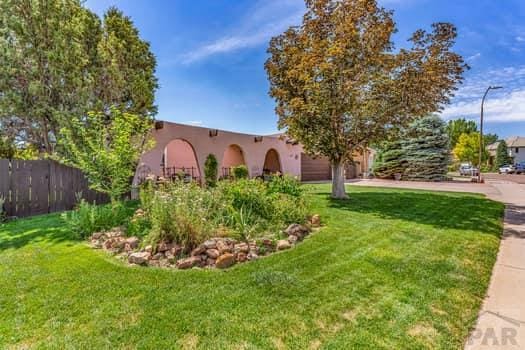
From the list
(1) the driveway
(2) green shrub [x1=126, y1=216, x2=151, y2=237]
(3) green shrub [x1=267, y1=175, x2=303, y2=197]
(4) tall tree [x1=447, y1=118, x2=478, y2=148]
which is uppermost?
(4) tall tree [x1=447, y1=118, x2=478, y2=148]

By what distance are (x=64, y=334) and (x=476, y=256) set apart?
16.9 feet

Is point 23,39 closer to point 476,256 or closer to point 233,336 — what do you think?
point 233,336

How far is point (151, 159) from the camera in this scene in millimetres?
11180

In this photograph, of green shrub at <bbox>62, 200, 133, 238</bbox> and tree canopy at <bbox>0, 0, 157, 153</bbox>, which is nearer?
green shrub at <bbox>62, 200, 133, 238</bbox>

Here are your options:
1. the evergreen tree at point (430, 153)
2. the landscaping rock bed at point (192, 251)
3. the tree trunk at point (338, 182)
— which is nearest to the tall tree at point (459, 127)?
the evergreen tree at point (430, 153)

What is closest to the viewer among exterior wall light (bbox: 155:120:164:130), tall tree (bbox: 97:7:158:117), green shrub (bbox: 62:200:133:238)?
green shrub (bbox: 62:200:133:238)

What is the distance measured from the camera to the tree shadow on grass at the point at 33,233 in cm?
490

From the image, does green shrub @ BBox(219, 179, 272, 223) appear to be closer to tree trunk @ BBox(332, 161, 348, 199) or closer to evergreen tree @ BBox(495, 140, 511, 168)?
tree trunk @ BBox(332, 161, 348, 199)

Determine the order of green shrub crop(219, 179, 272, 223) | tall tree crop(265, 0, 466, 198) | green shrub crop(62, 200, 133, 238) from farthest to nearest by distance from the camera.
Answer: tall tree crop(265, 0, 466, 198)
green shrub crop(219, 179, 272, 223)
green shrub crop(62, 200, 133, 238)

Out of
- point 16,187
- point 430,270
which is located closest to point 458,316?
point 430,270

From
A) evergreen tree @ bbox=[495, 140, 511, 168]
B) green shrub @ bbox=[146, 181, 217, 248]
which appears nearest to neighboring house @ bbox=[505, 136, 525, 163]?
evergreen tree @ bbox=[495, 140, 511, 168]

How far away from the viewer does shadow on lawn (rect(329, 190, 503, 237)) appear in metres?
6.19

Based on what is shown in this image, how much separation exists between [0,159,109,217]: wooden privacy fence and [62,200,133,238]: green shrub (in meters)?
3.30

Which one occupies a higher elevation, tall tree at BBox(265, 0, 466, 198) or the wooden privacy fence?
tall tree at BBox(265, 0, 466, 198)
